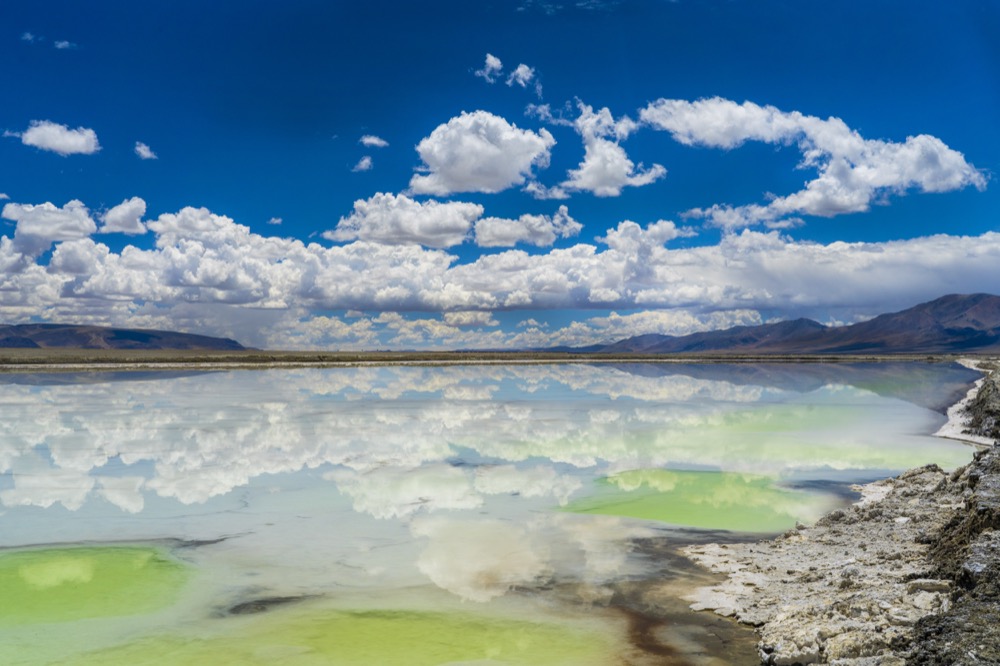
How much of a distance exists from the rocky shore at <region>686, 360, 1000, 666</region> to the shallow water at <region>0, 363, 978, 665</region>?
1.90ft

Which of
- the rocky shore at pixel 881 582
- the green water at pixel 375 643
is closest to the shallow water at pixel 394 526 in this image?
the green water at pixel 375 643

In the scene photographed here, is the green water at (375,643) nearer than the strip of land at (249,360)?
Yes

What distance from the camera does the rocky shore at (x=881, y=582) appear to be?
5.63 meters

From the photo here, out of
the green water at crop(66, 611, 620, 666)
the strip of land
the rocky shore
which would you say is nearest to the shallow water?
the green water at crop(66, 611, 620, 666)

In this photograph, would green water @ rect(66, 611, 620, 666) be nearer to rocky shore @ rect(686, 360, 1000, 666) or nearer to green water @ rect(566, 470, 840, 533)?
rocky shore @ rect(686, 360, 1000, 666)

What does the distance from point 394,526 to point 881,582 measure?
713 cm

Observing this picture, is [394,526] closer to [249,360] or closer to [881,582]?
[881,582]

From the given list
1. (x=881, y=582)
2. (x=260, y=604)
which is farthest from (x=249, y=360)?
(x=881, y=582)

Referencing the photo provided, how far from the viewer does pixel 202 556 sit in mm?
10359

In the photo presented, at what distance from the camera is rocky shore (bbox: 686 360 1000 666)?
5.63 metres

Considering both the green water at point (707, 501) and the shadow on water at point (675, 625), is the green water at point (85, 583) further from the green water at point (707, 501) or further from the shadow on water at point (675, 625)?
the green water at point (707, 501)

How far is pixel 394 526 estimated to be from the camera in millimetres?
11891

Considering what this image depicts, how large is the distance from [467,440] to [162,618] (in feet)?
44.9

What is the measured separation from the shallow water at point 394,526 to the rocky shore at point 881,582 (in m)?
0.58
